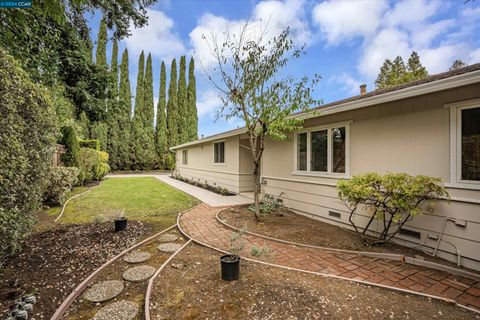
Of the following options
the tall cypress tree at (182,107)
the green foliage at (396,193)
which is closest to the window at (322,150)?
the green foliage at (396,193)

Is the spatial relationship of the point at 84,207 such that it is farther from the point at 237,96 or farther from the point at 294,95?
the point at 294,95

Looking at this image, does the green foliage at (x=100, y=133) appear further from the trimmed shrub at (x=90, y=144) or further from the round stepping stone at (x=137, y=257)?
the round stepping stone at (x=137, y=257)

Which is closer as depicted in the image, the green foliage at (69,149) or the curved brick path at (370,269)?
the curved brick path at (370,269)

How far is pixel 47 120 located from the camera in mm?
4074

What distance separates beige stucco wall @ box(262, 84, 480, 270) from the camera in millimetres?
3641

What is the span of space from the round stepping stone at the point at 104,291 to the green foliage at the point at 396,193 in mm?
4091

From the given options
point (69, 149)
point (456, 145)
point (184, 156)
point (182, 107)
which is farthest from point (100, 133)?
point (456, 145)

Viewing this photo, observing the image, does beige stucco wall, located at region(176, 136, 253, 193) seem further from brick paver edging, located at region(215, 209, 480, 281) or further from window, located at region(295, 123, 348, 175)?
brick paver edging, located at region(215, 209, 480, 281)

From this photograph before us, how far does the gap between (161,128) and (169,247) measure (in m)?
25.1

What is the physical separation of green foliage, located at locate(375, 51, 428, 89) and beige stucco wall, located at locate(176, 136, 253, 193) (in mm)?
18825

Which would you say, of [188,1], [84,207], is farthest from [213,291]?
[188,1]

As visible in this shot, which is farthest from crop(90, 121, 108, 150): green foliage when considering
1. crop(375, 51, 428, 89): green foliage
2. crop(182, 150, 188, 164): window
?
crop(375, 51, 428, 89): green foliage

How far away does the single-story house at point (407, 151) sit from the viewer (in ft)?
11.9

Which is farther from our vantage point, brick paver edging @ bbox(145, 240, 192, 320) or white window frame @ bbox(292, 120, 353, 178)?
white window frame @ bbox(292, 120, 353, 178)
